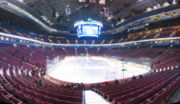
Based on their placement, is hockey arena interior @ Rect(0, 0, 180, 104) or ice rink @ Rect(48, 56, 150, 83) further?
hockey arena interior @ Rect(0, 0, 180, 104)

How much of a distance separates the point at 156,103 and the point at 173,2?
91.0 ft

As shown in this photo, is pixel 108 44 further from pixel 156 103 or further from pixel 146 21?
pixel 156 103

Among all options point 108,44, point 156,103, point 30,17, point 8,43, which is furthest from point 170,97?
point 108,44

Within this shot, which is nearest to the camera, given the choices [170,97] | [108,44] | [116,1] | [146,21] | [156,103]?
[156,103]

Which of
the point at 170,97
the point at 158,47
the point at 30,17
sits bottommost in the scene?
the point at 170,97

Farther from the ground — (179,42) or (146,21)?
(146,21)

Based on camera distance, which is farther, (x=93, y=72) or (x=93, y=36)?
(x=93, y=36)

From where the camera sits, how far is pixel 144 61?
619 inches

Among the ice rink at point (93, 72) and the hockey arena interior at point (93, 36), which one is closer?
the ice rink at point (93, 72)

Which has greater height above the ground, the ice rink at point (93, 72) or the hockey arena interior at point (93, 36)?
the hockey arena interior at point (93, 36)

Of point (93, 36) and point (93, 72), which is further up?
point (93, 36)

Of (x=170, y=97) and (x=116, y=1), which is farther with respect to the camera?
(x=116, y=1)

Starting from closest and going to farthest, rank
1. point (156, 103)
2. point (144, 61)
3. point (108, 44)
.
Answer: point (156, 103) < point (144, 61) < point (108, 44)

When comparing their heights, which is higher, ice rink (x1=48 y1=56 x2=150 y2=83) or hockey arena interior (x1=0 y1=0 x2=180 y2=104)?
hockey arena interior (x1=0 y1=0 x2=180 y2=104)
